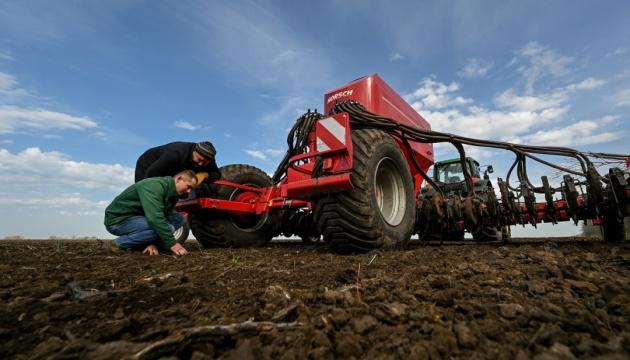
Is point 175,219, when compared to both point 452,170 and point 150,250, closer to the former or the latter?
point 150,250

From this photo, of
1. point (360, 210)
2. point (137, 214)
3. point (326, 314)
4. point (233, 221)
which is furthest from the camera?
point (233, 221)

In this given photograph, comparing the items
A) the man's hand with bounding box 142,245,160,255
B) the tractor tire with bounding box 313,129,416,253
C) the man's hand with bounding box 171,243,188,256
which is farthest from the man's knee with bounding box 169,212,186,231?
the tractor tire with bounding box 313,129,416,253

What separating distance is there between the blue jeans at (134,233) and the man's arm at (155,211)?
296 millimetres

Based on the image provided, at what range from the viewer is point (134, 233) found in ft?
11.2

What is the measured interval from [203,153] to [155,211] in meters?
0.97

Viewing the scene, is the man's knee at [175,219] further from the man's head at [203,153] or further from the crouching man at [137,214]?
the man's head at [203,153]

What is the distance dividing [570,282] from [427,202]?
281 centimetres

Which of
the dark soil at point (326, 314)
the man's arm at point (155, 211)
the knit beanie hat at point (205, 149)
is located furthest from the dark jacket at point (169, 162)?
the dark soil at point (326, 314)

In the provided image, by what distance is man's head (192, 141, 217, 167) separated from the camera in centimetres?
389

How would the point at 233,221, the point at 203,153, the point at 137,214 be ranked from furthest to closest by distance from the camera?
the point at 233,221
the point at 203,153
the point at 137,214

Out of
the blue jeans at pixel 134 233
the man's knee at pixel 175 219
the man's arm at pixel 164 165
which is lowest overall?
the blue jeans at pixel 134 233

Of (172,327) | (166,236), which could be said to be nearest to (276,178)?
(166,236)

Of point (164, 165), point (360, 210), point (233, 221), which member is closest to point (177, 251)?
point (164, 165)

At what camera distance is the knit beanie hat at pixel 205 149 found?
3.88 metres
